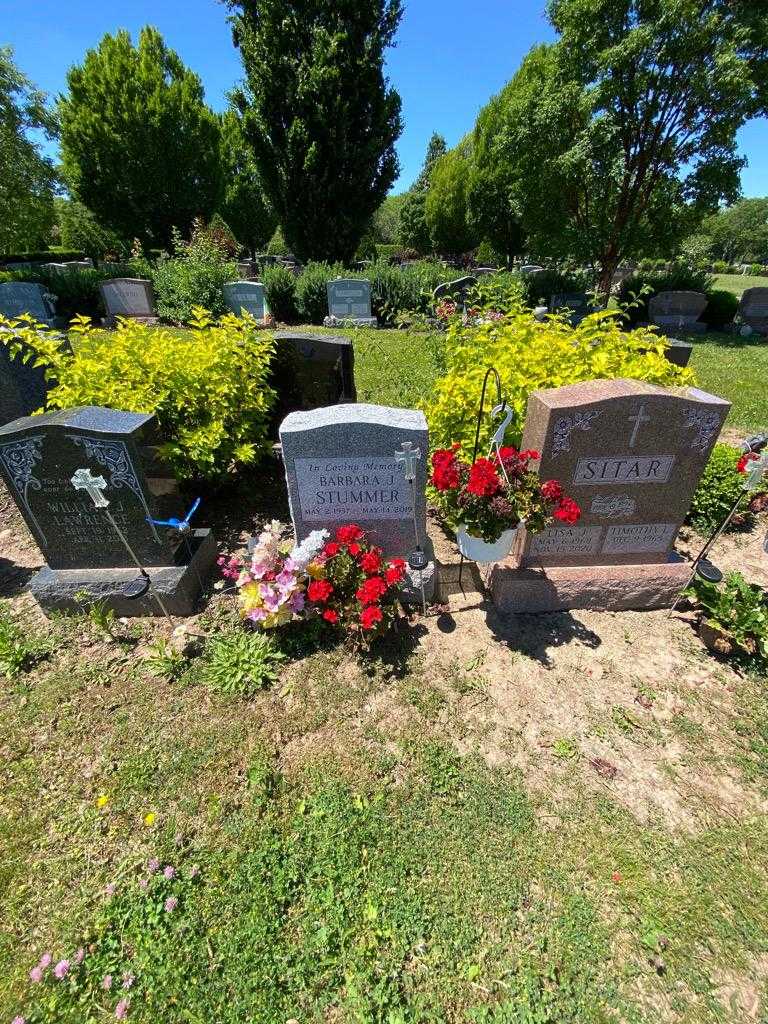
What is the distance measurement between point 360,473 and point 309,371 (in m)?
2.67

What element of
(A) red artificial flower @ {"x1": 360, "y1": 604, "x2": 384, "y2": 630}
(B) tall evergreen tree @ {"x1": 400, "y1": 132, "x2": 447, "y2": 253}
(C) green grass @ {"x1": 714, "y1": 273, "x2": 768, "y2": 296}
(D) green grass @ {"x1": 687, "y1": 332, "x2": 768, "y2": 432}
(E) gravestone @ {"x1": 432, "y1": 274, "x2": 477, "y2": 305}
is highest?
(B) tall evergreen tree @ {"x1": 400, "y1": 132, "x2": 447, "y2": 253}

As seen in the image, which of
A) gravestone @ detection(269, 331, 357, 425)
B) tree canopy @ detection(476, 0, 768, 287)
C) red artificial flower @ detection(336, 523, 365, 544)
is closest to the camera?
red artificial flower @ detection(336, 523, 365, 544)

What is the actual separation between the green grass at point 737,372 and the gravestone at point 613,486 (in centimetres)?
498

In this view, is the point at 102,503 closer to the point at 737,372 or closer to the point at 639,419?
the point at 639,419

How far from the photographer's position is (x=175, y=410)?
424 centimetres

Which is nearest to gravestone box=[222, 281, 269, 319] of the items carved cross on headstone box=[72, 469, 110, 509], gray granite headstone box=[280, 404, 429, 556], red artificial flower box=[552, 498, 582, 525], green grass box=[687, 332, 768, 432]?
green grass box=[687, 332, 768, 432]

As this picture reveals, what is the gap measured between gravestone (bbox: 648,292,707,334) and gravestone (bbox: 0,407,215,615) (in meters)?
16.1

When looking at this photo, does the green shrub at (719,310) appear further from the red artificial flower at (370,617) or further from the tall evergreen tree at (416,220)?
the tall evergreen tree at (416,220)

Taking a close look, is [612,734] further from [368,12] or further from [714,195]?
[368,12]

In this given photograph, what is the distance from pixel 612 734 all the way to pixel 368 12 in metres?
22.4

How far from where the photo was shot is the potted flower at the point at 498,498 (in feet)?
10.1

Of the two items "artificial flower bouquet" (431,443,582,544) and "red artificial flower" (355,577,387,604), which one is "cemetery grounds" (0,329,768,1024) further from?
"artificial flower bouquet" (431,443,582,544)

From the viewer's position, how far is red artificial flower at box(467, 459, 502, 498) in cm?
304

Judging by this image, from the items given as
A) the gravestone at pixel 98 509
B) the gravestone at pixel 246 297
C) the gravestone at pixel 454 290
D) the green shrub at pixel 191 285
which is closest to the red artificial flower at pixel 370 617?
the gravestone at pixel 98 509
